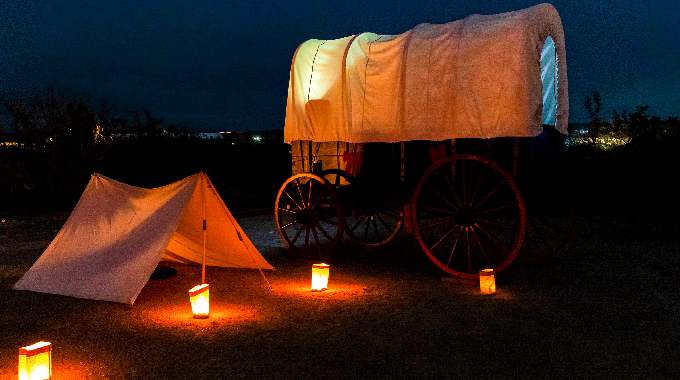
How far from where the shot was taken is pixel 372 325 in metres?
4.81

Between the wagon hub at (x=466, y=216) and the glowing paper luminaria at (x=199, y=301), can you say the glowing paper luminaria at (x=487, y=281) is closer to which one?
the wagon hub at (x=466, y=216)

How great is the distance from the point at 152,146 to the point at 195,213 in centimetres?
1559

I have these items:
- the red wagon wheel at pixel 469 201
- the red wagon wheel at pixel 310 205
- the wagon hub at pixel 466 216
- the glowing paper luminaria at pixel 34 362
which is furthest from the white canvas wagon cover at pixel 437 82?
the glowing paper luminaria at pixel 34 362

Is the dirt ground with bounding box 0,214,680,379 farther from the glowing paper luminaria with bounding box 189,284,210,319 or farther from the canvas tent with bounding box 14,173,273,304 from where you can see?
the canvas tent with bounding box 14,173,273,304

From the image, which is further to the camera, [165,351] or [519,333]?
[519,333]

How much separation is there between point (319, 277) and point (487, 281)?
184 cm

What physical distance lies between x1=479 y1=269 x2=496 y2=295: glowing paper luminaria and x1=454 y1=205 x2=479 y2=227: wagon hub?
29.1 inches

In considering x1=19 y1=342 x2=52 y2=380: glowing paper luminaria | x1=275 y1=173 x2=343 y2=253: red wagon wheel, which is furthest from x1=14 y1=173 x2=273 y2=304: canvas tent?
x1=19 y1=342 x2=52 y2=380: glowing paper luminaria

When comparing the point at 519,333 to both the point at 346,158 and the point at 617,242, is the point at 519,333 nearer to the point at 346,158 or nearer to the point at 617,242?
the point at 346,158

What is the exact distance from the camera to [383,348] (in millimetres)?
4199

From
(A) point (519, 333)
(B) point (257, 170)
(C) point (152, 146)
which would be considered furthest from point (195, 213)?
(B) point (257, 170)

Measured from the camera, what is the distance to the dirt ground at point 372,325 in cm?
381

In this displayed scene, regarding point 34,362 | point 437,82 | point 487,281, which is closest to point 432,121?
point 437,82

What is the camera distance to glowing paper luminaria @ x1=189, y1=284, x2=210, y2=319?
16.5 ft
